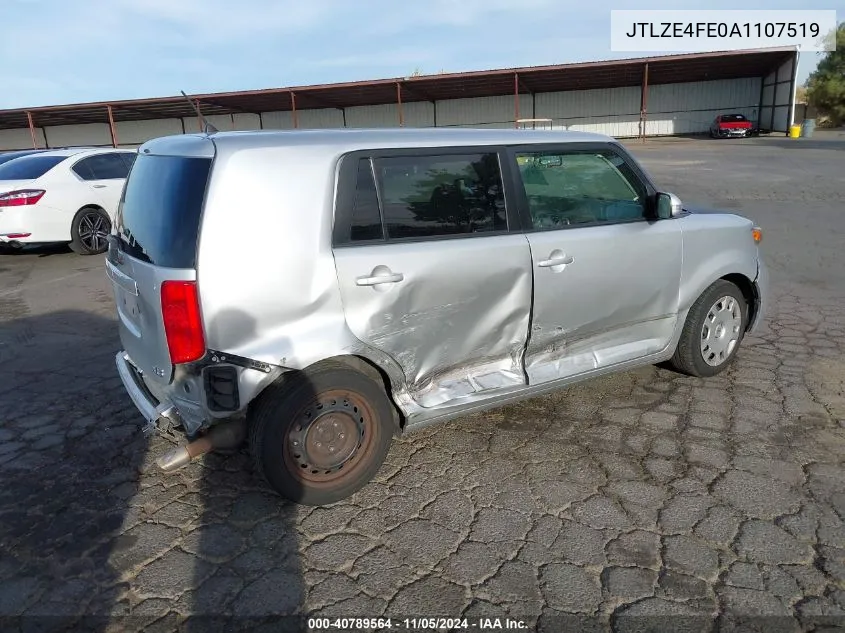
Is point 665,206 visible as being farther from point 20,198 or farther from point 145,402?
point 20,198

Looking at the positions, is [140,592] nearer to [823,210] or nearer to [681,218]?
[681,218]

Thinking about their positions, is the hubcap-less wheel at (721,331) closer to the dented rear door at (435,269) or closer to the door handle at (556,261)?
the door handle at (556,261)

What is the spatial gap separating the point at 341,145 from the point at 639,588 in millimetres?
2300

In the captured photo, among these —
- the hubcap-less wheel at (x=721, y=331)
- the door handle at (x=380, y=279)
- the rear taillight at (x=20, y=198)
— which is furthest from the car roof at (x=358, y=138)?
the rear taillight at (x=20, y=198)

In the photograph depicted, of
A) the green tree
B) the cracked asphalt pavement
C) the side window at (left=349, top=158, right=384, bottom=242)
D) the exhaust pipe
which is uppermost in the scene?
the green tree

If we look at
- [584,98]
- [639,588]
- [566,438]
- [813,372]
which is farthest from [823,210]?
[584,98]

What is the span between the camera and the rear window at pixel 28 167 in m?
9.60

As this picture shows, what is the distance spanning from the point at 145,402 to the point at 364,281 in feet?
4.20

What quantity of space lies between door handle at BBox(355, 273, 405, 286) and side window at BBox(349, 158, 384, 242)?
0.19 m

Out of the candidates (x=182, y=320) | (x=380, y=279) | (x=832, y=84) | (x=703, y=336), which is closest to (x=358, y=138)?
(x=380, y=279)

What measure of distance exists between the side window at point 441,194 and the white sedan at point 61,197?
7164 millimetres

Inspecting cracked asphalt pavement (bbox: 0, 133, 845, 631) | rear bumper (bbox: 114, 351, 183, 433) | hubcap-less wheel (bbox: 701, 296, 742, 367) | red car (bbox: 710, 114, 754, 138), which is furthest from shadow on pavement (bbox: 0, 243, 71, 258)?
red car (bbox: 710, 114, 754, 138)

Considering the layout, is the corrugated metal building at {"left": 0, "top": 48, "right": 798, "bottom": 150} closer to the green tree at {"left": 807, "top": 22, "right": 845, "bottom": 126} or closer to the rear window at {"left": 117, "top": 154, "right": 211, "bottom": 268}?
the green tree at {"left": 807, "top": 22, "right": 845, "bottom": 126}

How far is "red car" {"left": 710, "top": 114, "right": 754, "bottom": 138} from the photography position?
3497 cm
